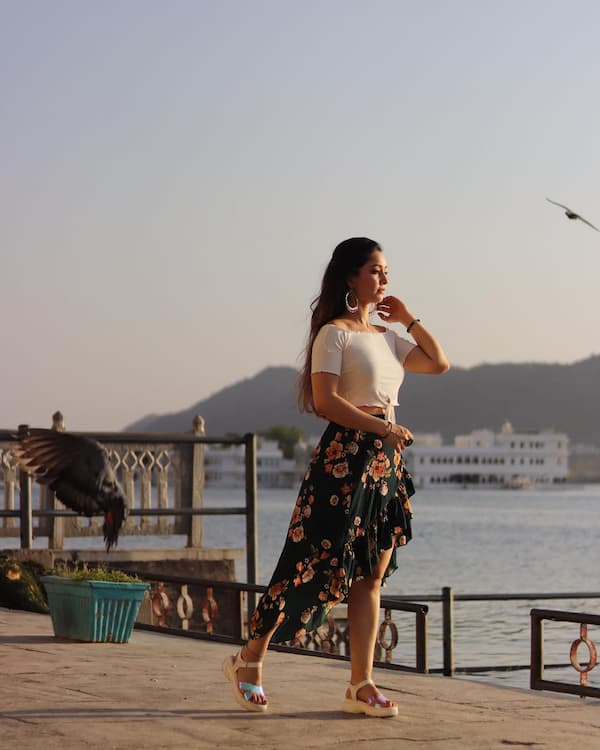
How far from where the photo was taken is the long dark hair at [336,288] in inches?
246

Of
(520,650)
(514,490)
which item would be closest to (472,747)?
(520,650)

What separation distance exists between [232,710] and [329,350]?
148 cm

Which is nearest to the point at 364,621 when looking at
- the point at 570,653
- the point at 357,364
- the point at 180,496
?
the point at 357,364

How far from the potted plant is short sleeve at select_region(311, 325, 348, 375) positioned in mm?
3112

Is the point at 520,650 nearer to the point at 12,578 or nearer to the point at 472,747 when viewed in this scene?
the point at 12,578

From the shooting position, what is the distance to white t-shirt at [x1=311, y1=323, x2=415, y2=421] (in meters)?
6.06

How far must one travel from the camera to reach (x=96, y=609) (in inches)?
345

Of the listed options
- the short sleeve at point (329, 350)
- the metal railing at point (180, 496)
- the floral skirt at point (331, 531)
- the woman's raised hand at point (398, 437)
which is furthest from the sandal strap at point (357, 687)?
the metal railing at point (180, 496)

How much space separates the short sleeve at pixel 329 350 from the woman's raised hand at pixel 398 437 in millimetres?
313

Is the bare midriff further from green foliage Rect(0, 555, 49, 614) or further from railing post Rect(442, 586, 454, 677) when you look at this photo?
green foliage Rect(0, 555, 49, 614)

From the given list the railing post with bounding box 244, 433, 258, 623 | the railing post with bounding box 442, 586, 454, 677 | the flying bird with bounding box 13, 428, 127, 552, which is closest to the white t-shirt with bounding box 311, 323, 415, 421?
the flying bird with bounding box 13, 428, 127, 552

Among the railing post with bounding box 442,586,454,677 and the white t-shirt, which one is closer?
the white t-shirt

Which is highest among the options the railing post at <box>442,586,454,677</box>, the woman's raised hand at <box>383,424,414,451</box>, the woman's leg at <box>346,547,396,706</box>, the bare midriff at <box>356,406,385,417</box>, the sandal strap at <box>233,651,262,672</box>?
the bare midriff at <box>356,406,385,417</box>

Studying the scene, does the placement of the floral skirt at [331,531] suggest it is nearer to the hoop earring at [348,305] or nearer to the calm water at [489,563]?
the hoop earring at [348,305]
